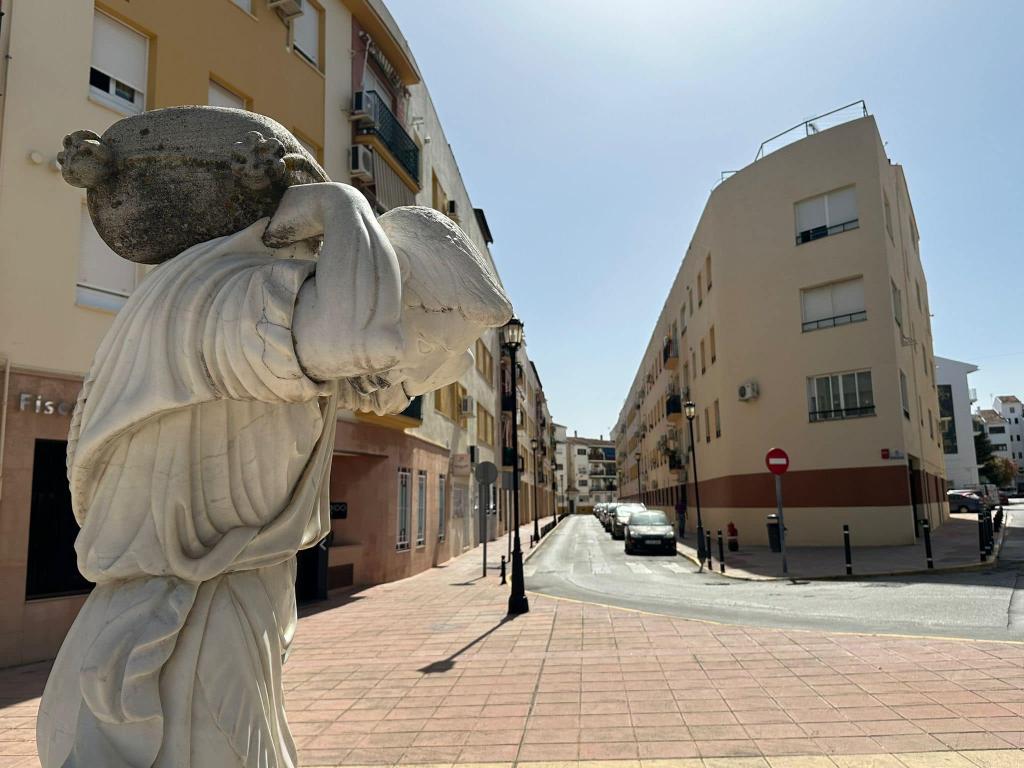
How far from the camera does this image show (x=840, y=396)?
23.7 m

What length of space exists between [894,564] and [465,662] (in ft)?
43.8

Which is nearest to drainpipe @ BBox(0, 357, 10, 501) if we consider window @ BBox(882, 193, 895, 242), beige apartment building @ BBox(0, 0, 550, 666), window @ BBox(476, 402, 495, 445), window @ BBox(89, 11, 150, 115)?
beige apartment building @ BBox(0, 0, 550, 666)

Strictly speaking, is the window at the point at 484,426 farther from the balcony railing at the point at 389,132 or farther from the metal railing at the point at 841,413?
the balcony railing at the point at 389,132

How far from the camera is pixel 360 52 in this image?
50.8 ft

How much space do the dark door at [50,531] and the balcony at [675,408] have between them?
33.1 m

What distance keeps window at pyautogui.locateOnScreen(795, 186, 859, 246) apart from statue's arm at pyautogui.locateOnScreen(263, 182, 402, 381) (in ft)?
84.2

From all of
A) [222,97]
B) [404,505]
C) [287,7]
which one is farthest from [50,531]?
[287,7]

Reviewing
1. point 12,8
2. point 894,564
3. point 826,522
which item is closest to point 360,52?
point 12,8

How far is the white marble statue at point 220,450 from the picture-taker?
168cm

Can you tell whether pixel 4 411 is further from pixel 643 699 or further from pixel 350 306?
pixel 350 306

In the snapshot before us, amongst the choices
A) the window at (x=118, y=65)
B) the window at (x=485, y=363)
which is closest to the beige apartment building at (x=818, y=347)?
the window at (x=485, y=363)

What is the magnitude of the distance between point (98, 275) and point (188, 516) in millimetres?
8672

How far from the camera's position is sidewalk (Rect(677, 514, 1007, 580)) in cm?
1559

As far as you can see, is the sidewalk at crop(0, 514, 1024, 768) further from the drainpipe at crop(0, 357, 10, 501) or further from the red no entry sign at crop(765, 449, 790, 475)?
the red no entry sign at crop(765, 449, 790, 475)
